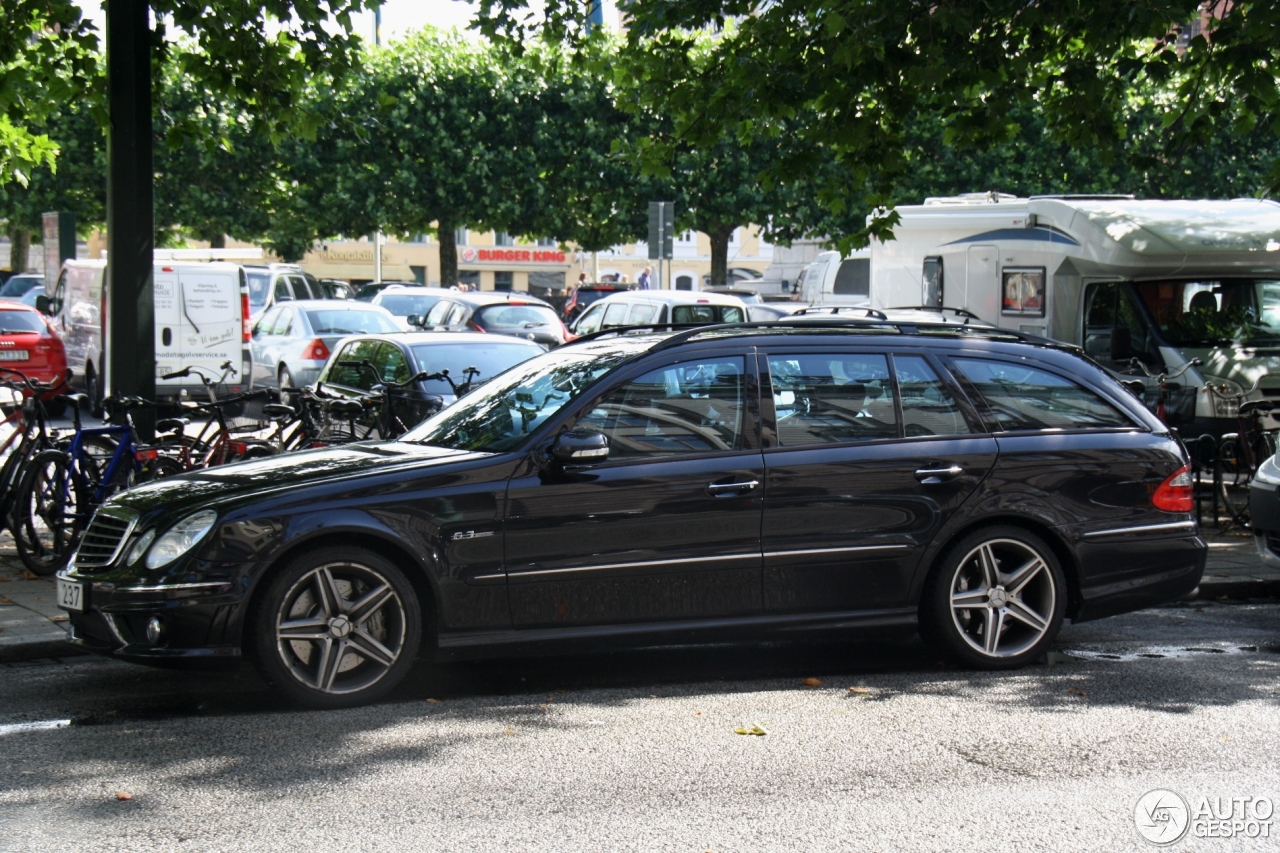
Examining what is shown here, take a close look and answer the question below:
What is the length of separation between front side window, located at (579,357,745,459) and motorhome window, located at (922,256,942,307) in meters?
11.5

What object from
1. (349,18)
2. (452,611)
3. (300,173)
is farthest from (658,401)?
(300,173)

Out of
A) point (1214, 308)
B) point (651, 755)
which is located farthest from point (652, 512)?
point (1214, 308)

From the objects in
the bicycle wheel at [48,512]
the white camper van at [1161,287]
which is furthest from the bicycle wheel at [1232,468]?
the bicycle wheel at [48,512]

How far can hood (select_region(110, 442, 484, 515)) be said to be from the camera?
6.16m

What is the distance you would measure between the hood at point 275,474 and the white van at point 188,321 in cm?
1401

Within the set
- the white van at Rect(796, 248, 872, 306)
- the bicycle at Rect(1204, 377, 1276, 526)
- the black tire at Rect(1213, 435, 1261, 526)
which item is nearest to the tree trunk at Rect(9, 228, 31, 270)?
the white van at Rect(796, 248, 872, 306)

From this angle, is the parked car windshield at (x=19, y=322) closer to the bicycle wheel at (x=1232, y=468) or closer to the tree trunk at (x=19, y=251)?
the bicycle wheel at (x=1232, y=468)

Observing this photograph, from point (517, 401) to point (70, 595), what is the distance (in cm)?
206

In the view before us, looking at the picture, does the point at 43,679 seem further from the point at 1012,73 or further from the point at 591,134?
the point at 591,134

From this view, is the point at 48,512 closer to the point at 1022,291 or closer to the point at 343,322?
the point at 1022,291

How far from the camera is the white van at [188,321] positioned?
20.3 meters

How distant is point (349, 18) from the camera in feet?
35.7

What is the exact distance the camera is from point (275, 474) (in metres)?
6.38

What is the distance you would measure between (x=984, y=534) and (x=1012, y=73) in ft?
19.1
